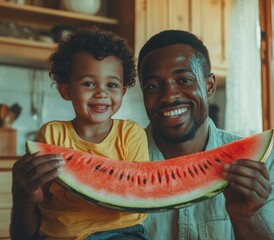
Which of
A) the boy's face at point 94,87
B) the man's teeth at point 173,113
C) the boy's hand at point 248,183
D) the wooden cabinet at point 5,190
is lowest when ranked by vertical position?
the wooden cabinet at point 5,190

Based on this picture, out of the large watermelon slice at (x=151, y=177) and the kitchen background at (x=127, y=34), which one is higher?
the kitchen background at (x=127, y=34)

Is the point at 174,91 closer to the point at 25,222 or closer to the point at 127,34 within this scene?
the point at 25,222

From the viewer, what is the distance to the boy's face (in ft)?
4.04

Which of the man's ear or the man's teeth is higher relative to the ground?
the man's ear

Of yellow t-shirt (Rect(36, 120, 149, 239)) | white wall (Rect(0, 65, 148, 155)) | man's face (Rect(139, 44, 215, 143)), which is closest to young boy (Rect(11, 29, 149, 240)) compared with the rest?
yellow t-shirt (Rect(36, 120, 149, 239))

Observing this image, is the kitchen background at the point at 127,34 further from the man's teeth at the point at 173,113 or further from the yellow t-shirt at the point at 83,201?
the yellow t-shirt at the point at 83,201

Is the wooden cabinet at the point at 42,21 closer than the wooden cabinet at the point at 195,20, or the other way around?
the wooden cabinet at the point at 42,21

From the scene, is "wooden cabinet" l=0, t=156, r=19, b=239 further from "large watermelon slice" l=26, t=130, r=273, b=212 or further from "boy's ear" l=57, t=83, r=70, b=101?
"large watermelon slice" l=26, t=130, r=273, b=212

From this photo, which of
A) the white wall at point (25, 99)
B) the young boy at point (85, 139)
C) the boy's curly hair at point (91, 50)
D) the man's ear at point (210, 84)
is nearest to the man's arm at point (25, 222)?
the young boy at point (85, 139)

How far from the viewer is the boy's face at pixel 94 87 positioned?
1232 millimetres

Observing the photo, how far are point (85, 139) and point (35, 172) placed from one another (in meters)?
0.27

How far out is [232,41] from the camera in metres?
3.65

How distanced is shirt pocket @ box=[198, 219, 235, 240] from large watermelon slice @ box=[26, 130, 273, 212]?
33 cm

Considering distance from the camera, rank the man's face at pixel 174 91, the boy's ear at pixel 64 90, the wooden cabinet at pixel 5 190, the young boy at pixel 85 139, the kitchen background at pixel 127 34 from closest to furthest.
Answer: the young boy at pixel 85 139
the boy's ear at pixel 64 90
the man's face at pixel 174 91
the wooden cabinet at pixel 5 190
the kitchen background at pixel 127 34
